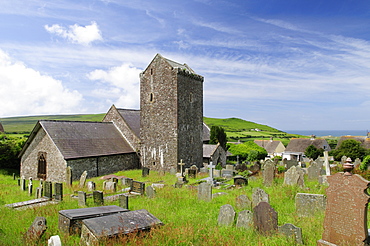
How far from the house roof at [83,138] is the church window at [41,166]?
1835mm

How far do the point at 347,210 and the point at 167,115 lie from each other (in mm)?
18056

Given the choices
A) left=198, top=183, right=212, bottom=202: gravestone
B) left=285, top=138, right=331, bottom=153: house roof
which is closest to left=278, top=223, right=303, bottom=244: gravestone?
left=198, top=183, right=212, bottom=202: gravestone

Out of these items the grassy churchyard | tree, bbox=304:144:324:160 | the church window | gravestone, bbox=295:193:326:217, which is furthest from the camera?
tree, bbox=304:144:324:160

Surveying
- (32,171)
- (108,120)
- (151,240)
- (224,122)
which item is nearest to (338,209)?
(151,240)

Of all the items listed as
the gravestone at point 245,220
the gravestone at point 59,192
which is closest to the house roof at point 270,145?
the gravestone at point 59,192

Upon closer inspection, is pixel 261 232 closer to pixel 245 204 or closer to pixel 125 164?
pixel 245 204

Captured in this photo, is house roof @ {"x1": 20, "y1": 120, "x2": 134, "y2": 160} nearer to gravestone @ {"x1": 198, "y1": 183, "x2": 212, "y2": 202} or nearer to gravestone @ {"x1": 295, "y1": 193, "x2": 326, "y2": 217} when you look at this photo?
gravestone @ {"x1": 198, "y1": 183, "x2": 212, "y2": 202}

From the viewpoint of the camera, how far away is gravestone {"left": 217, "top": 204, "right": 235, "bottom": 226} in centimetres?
840

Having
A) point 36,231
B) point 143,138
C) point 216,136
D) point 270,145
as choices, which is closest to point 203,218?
point 36,231

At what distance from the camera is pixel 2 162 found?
79.6ft

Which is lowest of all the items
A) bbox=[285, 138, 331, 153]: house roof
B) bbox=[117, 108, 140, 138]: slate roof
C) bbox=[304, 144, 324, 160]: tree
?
bbox=[304, 144, 324, 160]: tree

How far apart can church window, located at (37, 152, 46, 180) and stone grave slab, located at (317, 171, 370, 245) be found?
20395 millimetres

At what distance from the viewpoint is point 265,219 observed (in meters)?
7.73

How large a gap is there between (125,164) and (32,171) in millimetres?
7578
